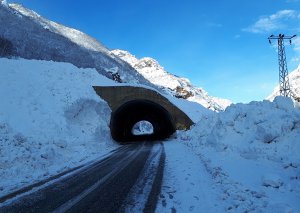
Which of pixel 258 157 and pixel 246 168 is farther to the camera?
pixel 258 157

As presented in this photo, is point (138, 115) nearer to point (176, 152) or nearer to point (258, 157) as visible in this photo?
point (176, 152)

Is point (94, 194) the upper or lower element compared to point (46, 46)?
lower

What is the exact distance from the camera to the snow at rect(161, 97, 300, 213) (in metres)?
6.98

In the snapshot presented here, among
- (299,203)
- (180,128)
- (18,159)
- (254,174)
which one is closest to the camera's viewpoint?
(299,203)

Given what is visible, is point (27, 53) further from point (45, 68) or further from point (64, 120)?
point (64, 120)

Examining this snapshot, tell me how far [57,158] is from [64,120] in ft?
24.2

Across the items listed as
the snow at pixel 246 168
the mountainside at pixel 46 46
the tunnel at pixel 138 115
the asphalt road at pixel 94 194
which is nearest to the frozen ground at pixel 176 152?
the snow at pixel 246 168

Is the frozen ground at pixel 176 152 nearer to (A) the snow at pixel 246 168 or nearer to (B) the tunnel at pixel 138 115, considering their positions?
(A) the snow at pixel 246 168

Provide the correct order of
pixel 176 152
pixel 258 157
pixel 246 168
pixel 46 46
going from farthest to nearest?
pixel 46 46 < pixel 176 152 < pixel 258 157 < pixel 246 168

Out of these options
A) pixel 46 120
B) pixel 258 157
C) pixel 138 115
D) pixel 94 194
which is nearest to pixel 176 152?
pixel 258 157

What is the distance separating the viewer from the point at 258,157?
11688mm

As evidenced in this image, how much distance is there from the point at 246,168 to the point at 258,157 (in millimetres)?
1653

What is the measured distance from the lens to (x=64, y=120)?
2194 cm

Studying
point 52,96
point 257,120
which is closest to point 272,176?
point 257,120
